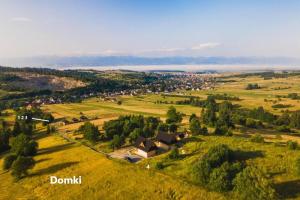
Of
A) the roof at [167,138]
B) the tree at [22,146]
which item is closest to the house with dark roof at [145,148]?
the roof at [167,138]

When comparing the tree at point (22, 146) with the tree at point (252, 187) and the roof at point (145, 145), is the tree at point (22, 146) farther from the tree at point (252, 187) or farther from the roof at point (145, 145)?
the tree at point (252, 187)

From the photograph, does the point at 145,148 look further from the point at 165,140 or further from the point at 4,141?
the point at 4,141

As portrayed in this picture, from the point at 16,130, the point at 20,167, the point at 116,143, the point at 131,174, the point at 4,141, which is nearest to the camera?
the point at 131,174

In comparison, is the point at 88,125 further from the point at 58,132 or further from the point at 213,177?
the point at 213,177

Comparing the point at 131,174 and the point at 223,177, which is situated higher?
the point at 223,177

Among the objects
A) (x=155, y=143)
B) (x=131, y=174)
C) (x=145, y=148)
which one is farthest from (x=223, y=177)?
(x=155, y=143)

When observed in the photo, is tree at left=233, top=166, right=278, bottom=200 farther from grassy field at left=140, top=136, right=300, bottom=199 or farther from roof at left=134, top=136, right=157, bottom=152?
roof at left=134, top=136, right=157, bottom=152

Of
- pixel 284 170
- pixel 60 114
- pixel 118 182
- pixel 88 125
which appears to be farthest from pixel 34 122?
pixel 284 170
